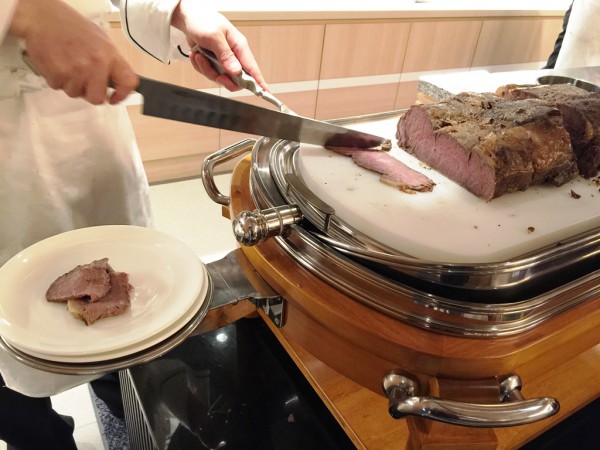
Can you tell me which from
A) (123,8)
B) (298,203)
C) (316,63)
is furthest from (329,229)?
(316,63)

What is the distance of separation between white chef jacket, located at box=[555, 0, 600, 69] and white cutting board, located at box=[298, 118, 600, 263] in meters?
1.38

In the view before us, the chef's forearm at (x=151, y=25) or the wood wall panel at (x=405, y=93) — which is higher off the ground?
the chef's forearm at (x=151, y=25)

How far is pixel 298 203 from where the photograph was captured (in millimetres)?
808

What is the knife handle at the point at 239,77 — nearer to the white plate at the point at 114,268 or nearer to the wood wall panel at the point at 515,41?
the white plate at the point at 114,268

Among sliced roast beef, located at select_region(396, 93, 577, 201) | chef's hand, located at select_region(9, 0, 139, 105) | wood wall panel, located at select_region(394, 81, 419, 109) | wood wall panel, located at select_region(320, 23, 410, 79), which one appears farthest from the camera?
wood wall panel, located at select_region(394, 81, 419, 109)

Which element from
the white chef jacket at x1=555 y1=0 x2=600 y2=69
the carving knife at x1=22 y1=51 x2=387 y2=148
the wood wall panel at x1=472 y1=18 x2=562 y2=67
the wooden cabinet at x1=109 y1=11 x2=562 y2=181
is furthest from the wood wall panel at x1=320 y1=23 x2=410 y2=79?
the carving knife at x1=22 y1=51 x2=387 y2=148

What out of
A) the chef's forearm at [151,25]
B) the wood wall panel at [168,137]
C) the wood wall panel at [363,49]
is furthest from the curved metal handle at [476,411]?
the wood wall panel at [363,49]

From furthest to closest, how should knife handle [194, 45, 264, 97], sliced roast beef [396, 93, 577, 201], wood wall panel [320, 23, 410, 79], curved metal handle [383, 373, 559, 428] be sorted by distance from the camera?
wood wall panel [320, 23, 410, 79]
knife handle [194, 45, 264, 97]
sliced roast beef [396, 93, 577, 201]
curved metal handle [383, 373, 559, 428]

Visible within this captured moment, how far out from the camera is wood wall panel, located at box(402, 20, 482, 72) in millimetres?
2937

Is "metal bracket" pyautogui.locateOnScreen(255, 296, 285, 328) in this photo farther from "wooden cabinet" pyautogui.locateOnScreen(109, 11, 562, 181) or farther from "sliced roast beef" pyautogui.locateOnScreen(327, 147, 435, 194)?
"wooden cabinet" pyautogui.locateOnScreen(109, 11, 562, 181)

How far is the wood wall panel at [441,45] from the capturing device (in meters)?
2.94

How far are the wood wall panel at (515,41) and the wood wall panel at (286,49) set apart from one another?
1.24m

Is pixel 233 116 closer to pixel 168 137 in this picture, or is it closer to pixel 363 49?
pixel 168 137

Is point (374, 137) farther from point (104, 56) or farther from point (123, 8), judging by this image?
point (123, 8)
